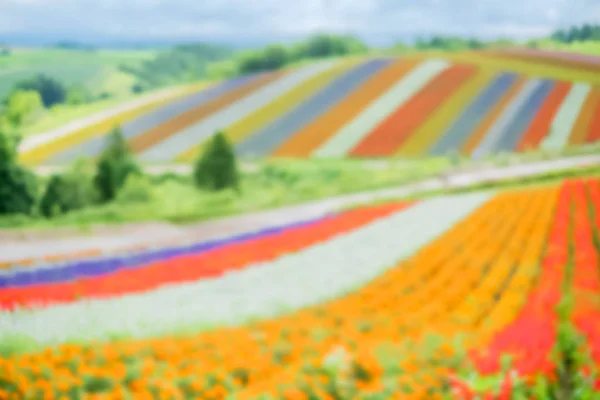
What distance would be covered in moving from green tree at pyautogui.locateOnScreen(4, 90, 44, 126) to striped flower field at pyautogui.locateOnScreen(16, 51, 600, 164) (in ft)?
0.81

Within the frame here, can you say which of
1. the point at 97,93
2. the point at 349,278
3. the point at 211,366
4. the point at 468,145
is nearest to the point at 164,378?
the point at 211,366

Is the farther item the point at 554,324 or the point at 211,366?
the point at 554,324

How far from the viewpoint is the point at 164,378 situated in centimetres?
300

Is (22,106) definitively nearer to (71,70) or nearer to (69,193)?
(71,70)

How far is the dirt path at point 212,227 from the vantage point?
3.93m

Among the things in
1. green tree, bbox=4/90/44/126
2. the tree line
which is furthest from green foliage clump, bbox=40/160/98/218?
green tree, bbox=4/90/44/126

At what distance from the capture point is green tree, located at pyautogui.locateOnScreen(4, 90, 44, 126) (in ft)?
13.6

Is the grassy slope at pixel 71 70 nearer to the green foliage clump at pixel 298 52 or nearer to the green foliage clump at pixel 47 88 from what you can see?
the green foliage clump at pixel 47 88

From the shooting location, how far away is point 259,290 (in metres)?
4.30

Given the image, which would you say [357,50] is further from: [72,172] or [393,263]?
[72,172]

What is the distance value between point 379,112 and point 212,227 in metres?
3.83

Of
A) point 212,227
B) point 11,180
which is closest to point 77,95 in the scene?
point 11,180

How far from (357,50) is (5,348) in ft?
15.5

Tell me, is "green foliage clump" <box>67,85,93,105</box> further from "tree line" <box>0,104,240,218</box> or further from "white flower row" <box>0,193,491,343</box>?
"white flower row" <box>0,193,491,343</box>
